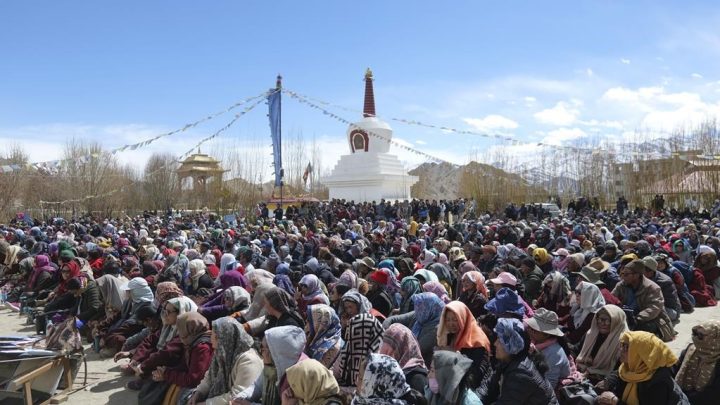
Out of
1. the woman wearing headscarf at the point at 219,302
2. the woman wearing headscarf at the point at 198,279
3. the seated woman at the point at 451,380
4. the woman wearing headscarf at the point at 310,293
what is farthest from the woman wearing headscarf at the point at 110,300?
the seated woman at the point at 451,380

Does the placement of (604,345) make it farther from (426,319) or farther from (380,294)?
(380,294)

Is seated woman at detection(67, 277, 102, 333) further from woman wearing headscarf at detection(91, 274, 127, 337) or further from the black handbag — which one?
the black handbag

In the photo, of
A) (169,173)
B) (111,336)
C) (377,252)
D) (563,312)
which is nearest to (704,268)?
(563,312)

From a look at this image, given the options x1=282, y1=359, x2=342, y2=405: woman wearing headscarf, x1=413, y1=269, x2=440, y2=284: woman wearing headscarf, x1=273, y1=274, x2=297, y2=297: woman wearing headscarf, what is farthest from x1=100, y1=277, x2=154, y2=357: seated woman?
x1=282, y1=359, x2=342, y2=405: woman wearing headscarf

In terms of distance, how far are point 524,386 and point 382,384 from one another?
969 mm

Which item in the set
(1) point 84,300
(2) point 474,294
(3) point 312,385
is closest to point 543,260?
(2) point 474,294

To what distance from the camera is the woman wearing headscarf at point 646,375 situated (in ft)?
11.2

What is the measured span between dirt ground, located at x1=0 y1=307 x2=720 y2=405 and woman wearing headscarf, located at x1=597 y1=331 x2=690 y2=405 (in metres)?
3.42

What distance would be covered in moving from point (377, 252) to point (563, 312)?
5940 mm

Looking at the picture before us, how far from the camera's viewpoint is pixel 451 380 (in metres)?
3.48

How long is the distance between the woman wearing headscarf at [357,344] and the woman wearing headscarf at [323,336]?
0.26 metres

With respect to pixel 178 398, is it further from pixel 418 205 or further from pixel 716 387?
pixel 418 205

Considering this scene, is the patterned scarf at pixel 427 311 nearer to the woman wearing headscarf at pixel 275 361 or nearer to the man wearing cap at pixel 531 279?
the woman wearing headscarf at pixel 275 361

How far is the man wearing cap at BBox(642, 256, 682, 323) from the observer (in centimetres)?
709
